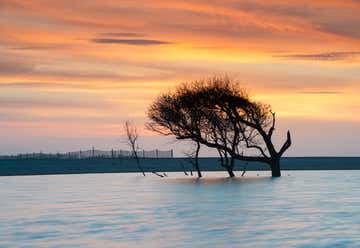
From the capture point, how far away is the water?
25562mm

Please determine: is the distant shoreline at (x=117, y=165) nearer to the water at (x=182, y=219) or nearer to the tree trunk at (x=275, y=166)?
the tree trunk at (x=275, y=166)

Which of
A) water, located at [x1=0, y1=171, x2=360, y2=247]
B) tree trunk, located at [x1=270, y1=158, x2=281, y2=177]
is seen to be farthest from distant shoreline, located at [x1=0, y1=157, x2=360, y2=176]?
water, located at [x1=0, y1=171, x2=360, y2=247]

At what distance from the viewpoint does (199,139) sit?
69125 millimetres

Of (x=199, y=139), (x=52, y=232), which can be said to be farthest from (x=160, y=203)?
(x=199, y=139)

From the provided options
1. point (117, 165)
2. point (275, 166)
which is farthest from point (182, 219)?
point (117, 165)

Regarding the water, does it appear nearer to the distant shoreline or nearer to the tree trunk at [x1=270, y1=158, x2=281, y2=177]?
the tree trunk at [x1=270, y1=158, x2=281, y2=177]

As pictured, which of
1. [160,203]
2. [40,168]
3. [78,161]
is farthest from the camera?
[78,161]

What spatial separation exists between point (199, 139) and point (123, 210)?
3273 centimetres

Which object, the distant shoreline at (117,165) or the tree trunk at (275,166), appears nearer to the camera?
the tree trunk at (275,166)

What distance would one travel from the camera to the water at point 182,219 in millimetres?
25562

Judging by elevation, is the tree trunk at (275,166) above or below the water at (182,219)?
above

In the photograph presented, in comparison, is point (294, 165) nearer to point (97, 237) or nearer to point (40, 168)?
point (40, 168)

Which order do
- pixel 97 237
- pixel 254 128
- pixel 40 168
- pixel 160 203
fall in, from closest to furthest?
1. pixel 97 237
2. pixel 160 203
3. pixel 254 128
4. pixel 40 168

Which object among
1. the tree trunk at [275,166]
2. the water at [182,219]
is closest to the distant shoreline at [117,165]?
the tree trunk at [275,166]
